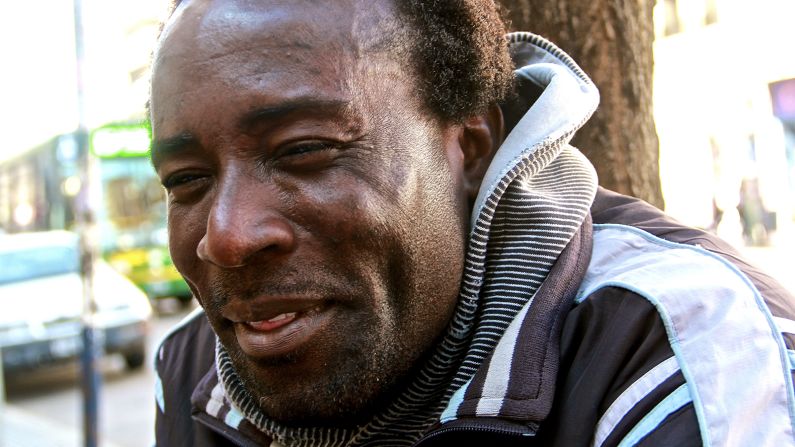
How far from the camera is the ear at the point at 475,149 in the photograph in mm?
1802

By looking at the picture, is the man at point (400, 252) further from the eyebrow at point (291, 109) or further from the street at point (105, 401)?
the street at point (105, 401)

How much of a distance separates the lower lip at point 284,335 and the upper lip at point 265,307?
0.7 inches

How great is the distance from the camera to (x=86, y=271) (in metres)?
6.39

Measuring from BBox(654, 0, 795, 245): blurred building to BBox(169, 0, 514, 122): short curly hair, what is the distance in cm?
1595

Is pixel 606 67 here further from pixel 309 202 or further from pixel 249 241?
pixel 249 241

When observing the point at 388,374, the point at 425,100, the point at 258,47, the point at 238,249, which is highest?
the point at 258,47

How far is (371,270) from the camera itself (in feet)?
5.04

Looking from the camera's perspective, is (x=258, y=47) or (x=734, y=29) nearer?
(x=258, y=47)

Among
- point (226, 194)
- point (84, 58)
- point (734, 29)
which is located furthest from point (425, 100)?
point (734, 29)

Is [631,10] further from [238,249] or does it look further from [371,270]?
[238,249]

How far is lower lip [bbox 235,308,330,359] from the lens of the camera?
1524mm

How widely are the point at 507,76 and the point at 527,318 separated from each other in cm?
64

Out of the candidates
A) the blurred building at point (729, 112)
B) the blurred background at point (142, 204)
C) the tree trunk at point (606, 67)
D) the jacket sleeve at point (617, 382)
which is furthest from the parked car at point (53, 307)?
the blurred building at point (729, 112)

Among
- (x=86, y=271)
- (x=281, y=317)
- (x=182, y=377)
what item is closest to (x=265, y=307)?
(x=281, y=317)
